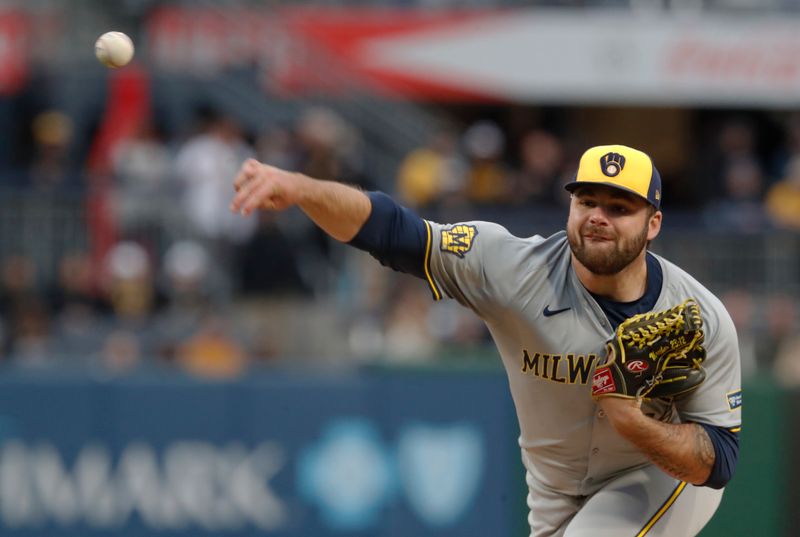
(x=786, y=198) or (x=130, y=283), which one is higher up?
(x=786, y=198)

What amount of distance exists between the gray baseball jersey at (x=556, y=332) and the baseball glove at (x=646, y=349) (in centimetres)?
26

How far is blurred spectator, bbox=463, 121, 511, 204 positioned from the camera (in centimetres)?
1412

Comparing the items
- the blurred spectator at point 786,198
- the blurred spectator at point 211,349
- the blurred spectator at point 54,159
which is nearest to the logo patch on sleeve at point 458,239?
the blurred spectator at point 211,349

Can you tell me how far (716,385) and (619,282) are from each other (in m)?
0.60

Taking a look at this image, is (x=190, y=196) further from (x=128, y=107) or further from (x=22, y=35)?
(x=22, y=35)

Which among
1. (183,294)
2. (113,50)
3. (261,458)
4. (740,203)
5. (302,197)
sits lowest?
(261,458)

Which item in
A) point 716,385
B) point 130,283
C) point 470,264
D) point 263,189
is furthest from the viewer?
point 130,283

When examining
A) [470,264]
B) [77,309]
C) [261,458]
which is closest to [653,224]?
[470,264]

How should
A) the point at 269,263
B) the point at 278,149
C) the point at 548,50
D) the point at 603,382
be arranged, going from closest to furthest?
1. the point at 603,382
2. the point at 269,263
3. the point at 278,149
4. the point at 548,50

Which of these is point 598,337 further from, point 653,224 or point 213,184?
point 213,184

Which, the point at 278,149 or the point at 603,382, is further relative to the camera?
the point at 278,149

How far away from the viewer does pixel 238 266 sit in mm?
12852

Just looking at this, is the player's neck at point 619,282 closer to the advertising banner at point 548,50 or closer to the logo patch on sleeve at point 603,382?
the logo patch on sleeve at point 603,382

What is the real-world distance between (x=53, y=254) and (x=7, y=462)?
321 centimetres
